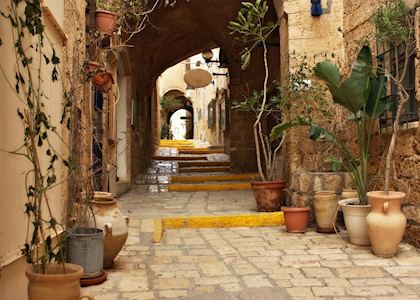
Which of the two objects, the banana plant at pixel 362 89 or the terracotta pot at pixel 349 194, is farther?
the terracotta pot at pixel 349 194

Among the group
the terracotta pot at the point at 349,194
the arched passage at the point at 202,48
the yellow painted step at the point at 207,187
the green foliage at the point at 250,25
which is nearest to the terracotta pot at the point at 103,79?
the green foliage at the point at 250,25

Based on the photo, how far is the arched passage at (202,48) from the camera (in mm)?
10031

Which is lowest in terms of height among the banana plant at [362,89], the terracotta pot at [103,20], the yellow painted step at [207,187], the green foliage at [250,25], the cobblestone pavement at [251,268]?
the cobblestone pavement at [251,268]

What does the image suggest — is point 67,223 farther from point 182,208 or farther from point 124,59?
point 124,59

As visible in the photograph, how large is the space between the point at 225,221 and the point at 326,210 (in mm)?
1259

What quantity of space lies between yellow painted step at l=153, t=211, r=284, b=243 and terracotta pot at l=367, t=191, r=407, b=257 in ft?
5.98

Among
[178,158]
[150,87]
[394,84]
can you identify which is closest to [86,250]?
[394,84]

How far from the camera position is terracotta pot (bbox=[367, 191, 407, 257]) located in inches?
160

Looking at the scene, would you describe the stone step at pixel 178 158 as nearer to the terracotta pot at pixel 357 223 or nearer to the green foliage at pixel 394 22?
the terracotta pot at pixel 357 223

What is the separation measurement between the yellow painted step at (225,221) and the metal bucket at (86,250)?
2.24 metres

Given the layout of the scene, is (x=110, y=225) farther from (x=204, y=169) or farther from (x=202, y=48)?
(x=202, y=48)

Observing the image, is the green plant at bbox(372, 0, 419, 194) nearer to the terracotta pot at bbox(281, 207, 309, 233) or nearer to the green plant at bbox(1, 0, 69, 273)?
the terracotta pot at bbox(281, 207, 309, 233)

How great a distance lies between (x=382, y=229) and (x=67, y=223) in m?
2.78

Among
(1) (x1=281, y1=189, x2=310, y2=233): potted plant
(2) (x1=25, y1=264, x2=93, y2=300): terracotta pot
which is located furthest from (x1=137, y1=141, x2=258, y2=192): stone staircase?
(2) (x1=25, y1=264, x2=93, y2=300): terracotta pot
